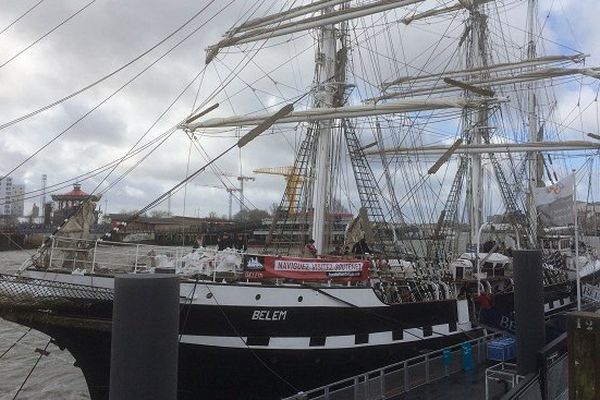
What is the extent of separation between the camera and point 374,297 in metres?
12.9

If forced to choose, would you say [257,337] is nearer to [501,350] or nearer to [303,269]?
[303,269]

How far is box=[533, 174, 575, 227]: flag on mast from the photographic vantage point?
37.0ft

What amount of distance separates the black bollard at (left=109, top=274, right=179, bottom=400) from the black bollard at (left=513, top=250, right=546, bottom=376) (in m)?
5.94

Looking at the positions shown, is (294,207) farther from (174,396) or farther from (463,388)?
(174,396)

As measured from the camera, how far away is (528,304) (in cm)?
826

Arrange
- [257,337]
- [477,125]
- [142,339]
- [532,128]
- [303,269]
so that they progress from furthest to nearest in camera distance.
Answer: [532,128] < [477,125] < [303,269] < [257,337] < [142,339]

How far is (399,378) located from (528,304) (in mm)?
3835

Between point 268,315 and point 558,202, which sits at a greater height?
point 558,202

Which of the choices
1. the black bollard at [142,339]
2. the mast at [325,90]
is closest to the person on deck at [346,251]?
the mast at [325,90]

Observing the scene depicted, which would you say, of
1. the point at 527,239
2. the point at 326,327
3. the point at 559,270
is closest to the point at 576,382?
the point at 326,327

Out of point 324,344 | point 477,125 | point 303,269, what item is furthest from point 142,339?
point 477,125

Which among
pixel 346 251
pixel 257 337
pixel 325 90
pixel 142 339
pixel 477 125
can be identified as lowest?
pixel 257 337

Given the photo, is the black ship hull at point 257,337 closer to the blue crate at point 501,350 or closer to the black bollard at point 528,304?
the blue crate at point 501,350

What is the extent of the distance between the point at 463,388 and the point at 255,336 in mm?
4226
